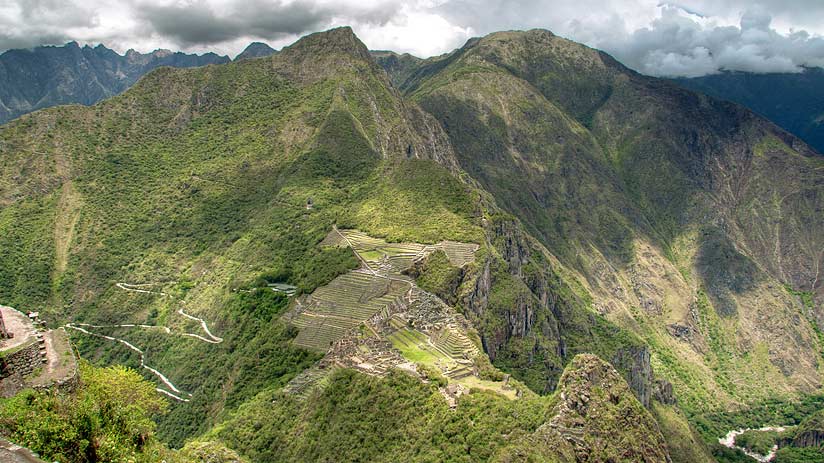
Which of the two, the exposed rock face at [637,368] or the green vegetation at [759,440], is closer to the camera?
the exposed rock face at [637,368]

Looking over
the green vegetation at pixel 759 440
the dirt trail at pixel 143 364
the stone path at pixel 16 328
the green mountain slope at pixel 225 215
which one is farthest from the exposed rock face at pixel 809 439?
the stone path at pixel 16 328

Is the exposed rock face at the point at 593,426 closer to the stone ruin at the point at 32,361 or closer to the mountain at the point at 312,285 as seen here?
the mountain at the point at 312,285

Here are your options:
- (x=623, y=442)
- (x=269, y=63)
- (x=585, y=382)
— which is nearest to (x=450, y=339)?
(x=585, y=382)

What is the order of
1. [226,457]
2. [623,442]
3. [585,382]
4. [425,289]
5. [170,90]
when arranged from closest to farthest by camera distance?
[226,457] → [623,442] → [585,382] → [425,289] → [170,90]

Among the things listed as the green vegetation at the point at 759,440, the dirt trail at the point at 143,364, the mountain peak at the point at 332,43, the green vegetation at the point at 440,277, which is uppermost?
the mountain peak at the point at 332,43

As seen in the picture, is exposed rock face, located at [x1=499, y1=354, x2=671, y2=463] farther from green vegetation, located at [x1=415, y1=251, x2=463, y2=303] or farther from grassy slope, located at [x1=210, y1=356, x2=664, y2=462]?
green vegetation, located at [x1=415, y1=251, x2=463, y2=303]

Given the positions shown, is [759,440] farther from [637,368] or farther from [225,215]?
[225,215]

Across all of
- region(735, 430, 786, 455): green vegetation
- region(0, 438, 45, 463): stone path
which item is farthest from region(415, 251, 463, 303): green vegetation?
region(735, 430, 786, 455): green vegetation

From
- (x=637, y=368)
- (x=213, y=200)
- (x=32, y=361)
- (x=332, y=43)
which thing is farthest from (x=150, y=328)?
(x=332, y=43)

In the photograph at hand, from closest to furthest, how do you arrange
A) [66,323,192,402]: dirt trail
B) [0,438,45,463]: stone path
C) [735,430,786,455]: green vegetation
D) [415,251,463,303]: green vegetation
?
[0,438,45,463]: stone path < [415,251,463,303]: green vegetation < [66,323,192,402]: dirt trail < [735,430,786,455]: green vegetation

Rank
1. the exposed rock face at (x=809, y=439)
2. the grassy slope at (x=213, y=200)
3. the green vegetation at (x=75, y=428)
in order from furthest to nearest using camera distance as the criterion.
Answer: the exposed rock face at (x=809, y=439) < the grassy slope at (x=213, y=200) < the green vegetation at (x=75, y=428)

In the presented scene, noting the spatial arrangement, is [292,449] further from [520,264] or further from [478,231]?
[520,264]
